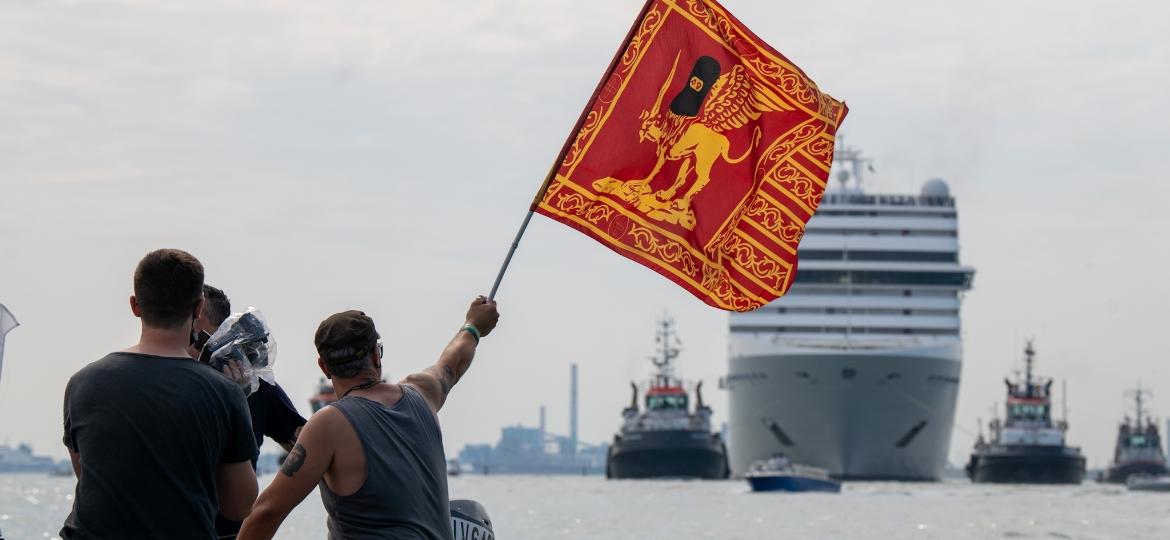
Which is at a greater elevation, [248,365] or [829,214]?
[829,214]

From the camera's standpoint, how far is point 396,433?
17.7 ft

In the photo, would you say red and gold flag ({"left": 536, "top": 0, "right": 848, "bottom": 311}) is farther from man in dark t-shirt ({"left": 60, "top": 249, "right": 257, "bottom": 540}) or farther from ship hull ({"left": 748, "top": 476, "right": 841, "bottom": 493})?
ship hull ({"left": 748, "top": 476, "right": 841, "bottom": 493})

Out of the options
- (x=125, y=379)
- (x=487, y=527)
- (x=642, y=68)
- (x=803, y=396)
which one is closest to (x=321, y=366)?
(x=125, y=379)

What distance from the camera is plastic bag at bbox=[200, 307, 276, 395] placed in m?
5.84

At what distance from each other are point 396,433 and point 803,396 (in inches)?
3033

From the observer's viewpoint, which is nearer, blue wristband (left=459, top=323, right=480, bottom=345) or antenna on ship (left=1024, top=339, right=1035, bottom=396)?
blue wristband (left=459, top=323, right=480, bottom=345)

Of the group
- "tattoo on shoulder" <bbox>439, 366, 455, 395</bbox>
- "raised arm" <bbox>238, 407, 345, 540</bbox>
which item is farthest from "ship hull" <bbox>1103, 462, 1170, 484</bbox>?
"raised arm" <bbox>238, 407, 345, 540</bbox>

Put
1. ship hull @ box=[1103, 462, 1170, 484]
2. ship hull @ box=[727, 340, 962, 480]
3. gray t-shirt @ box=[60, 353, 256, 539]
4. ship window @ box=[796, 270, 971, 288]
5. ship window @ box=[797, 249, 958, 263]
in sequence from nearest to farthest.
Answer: gray t-shirt @ box=[60, 353, 256, 539] < ship hull @ box=[727, 340, 962, 480] < ship window @ box=[796, 270, 971, 288] < ship window @ box=[797, 249, 958, 263] < ship hull @ box=[1103, 462, 1170, 484]

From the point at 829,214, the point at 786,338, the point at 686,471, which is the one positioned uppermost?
the point at 829,214

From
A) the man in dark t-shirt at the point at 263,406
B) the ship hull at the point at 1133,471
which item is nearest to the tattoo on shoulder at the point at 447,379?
the man in dark t-shirt at the point at 263,406

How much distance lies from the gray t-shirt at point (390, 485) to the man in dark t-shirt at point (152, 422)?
1.18ft

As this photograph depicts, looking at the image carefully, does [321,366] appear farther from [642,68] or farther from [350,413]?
[642,68]

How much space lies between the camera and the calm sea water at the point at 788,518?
1463 inches

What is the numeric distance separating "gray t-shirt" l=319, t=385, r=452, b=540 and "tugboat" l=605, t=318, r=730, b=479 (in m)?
88.5
